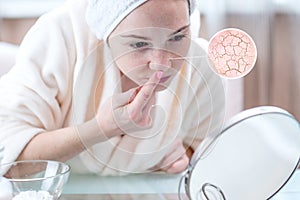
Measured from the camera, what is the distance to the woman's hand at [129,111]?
2.50ft

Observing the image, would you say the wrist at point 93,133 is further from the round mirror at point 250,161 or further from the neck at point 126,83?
the round mirror at point 250,161

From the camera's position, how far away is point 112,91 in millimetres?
808

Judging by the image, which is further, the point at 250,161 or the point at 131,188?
the point at 131,188

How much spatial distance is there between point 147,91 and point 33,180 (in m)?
0.19

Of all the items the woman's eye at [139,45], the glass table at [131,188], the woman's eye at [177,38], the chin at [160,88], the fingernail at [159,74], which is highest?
the woman's eye at [177,38]

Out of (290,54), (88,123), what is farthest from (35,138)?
(290,54)

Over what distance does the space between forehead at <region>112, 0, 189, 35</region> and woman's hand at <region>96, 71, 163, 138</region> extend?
0.24 feet

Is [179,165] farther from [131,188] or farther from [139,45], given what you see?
[139,45]

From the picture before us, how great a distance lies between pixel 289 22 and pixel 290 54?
0.09m

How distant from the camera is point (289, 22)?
4.86 ft

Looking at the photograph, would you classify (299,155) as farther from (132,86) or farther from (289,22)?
(289,22)

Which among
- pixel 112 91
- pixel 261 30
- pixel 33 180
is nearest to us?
pixel 33 180

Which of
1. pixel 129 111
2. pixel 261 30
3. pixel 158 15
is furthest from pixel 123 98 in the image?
pixel 261 30

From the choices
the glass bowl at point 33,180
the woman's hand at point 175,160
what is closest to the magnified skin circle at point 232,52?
the woman's hand at point 175,160
